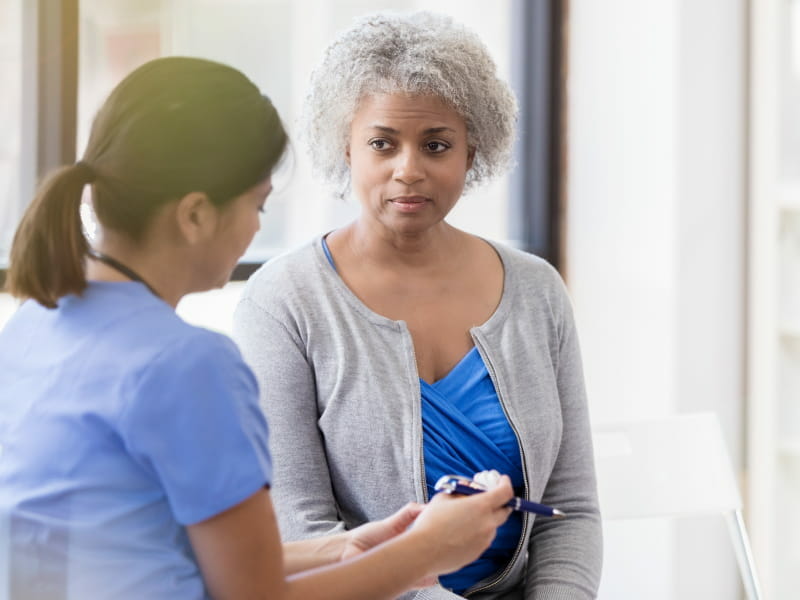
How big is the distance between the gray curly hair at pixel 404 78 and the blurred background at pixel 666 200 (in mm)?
641

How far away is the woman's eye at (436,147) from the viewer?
5.04ft

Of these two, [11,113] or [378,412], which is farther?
[11,113]

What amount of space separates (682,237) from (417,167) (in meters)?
1.10

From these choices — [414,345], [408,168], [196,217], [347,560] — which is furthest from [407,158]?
[347,560]

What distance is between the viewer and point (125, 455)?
90 centimetres

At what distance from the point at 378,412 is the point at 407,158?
15.2 inches

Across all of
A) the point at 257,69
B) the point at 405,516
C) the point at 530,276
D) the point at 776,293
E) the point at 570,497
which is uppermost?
the point at 257,69

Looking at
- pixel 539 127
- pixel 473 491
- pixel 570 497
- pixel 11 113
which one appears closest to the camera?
pixel 473 491

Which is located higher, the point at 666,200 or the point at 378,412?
the point at 666,200

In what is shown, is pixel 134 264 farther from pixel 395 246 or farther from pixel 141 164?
pixel 395 246

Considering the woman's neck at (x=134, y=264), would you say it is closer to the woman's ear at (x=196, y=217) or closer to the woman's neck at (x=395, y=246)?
the woman's ear at (x=196, y=217)

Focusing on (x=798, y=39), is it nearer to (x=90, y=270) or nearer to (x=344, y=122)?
(x=344, y=122)


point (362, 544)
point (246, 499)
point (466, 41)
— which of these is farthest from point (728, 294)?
point (246, 499)

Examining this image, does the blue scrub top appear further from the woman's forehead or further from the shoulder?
the shoulder
